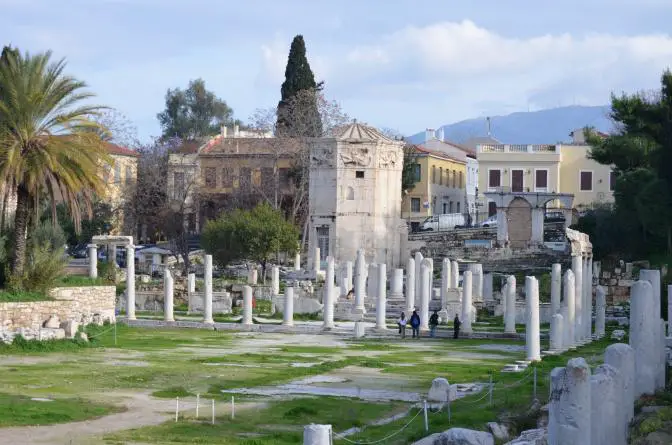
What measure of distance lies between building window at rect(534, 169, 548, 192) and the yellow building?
773cm

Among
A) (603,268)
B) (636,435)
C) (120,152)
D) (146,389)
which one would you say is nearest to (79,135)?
(146,389)

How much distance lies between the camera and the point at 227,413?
23.5m

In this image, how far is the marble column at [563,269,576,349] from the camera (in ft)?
129

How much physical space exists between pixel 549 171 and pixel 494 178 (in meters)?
3.73

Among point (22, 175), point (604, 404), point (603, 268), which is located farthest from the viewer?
point (603, 268)

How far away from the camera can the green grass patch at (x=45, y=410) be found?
21.7 meters

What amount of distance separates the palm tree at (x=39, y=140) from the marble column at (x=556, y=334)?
13.4 metres

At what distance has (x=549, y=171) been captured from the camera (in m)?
91.3

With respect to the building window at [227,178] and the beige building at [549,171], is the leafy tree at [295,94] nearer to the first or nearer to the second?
the building window at [227,178]

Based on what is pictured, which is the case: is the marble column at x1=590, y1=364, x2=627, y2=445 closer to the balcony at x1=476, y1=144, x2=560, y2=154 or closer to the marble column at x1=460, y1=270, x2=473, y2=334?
the marble column at x1=460, y1=270, x2=473, y2=334

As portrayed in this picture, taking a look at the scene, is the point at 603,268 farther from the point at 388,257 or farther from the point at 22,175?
the point at 22,175

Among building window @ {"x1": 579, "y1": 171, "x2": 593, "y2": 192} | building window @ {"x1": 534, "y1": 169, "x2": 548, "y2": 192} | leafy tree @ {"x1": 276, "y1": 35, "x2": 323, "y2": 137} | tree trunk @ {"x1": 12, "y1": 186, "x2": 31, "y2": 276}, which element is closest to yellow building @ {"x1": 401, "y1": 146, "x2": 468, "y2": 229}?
building window @ {"x1": 534, "y1": 169, "x2": 548, "y2": 192}

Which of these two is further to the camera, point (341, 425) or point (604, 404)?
point (341, 425)

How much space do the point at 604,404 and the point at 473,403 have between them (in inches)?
346
